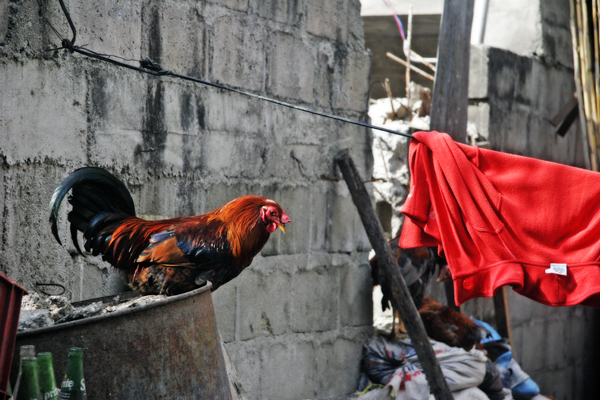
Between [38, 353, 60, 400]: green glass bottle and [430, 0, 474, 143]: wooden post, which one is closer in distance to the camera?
[38, 353, 60, 400]: green glass bottle

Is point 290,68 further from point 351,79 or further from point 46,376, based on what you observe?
point 46,376

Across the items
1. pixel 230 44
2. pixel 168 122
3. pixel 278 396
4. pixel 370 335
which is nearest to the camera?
pixel 168 122

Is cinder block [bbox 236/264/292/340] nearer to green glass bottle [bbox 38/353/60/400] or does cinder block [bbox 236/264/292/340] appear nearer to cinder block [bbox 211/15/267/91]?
cinder block [bbox 211/15/267/91]

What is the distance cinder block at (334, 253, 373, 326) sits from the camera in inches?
169

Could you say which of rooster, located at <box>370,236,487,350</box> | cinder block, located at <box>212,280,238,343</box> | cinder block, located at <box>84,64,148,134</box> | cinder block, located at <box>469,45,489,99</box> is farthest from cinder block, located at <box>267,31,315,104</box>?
cinder block, located at <box>469,45,489,99</box>

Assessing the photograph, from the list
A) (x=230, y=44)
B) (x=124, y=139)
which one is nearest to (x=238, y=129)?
(x=230, y=44)

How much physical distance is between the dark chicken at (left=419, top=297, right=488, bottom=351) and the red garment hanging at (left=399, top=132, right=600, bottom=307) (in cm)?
182

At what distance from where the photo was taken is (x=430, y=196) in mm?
2957

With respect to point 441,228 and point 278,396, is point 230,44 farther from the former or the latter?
point 278,396

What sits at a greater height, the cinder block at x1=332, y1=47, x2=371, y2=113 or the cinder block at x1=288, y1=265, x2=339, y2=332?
the cinder block at x1=332, y1=47, x2=371, y2=113

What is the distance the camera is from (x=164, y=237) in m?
2.62

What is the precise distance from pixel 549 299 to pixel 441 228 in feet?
1.84

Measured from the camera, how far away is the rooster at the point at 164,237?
8.40ft

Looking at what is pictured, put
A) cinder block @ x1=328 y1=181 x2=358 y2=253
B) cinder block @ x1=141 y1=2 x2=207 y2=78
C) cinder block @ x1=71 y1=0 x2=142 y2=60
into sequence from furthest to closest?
cinder block @ x1=328 y1=181 x2=358 y2=253, cinder block @ x1=141 y1=2 x2=207 y2=78, cinder block @ x1=71 y1=0 x2=142 y2=60
